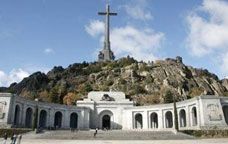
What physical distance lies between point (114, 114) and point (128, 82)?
38.3 m

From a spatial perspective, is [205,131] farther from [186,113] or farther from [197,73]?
[197,73]

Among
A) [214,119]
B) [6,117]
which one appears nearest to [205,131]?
[214,119]

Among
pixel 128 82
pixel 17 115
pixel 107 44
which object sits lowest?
pixel 17 115

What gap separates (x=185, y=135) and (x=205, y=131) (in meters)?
3.73

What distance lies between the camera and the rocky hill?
97.8 metres

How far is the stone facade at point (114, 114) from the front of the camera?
49188 mm

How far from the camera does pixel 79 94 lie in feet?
314

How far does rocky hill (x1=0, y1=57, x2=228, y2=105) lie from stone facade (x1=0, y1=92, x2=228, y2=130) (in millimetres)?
23712

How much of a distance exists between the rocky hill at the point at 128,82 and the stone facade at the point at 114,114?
2371cm

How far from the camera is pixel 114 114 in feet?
223

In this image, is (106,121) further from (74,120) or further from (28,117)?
(28,117)

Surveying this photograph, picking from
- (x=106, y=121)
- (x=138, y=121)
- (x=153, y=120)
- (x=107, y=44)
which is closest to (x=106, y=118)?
(x=106, y=121)

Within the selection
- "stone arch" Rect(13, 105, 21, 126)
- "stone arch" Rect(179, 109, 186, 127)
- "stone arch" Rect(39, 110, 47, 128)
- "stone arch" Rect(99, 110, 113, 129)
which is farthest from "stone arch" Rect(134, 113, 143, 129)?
"stone arch" Rect(13, 105, 21, 126)

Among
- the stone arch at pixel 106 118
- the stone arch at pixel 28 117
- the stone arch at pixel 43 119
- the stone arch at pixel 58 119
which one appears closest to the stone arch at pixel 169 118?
the stone arch at pixel 106 118
